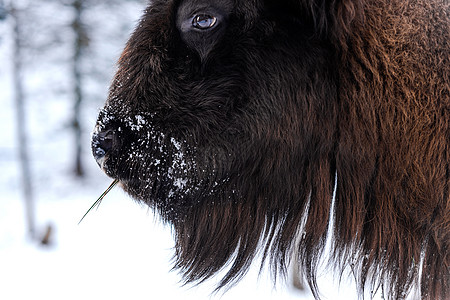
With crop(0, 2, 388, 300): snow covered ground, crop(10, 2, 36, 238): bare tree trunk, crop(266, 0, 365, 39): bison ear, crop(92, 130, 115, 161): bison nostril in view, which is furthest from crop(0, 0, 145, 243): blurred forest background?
crop(266, 0, 365, 39): bison ear

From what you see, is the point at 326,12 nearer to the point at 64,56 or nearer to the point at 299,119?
the point at 299,119

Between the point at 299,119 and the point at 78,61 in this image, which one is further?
the point at 78,61

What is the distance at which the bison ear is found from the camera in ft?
5.67

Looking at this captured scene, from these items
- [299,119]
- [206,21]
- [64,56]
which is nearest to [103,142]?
[206,21]

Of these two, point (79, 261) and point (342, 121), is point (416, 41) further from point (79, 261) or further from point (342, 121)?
point (79, 261)

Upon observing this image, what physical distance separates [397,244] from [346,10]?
105 cm

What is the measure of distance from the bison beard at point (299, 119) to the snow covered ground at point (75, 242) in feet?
A: 1.51

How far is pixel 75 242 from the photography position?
12.6 metres

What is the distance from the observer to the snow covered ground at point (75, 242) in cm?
830

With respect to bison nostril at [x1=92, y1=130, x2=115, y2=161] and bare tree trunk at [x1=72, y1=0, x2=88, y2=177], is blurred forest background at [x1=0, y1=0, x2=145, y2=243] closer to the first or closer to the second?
bare tree trunk at [x1=72, y1=0, x2=88, y2=177]

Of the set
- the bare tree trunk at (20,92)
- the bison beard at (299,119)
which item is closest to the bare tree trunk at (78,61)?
the bare tree trunk at (20,92)

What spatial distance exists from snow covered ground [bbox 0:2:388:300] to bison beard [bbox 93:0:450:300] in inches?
18.1

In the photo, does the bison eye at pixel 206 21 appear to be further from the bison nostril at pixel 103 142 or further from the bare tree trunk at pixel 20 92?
the bare tree trunk at pixel 20 92

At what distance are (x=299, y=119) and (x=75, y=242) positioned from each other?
12065 millimetres
